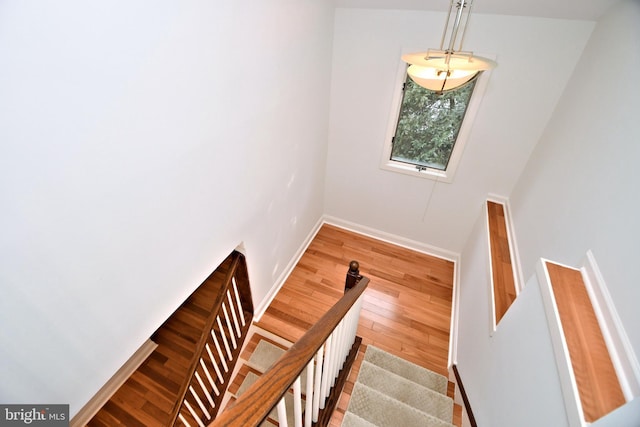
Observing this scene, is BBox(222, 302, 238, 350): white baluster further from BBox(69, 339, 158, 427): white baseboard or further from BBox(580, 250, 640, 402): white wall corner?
BBox(580, 250, 640, 402): white wall corner

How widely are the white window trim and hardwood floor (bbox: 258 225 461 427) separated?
1.13 m

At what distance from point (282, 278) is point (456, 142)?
8.06ft

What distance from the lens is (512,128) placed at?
2.46 meters

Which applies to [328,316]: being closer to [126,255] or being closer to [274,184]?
[126,255]

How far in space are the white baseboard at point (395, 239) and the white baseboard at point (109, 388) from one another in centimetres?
266

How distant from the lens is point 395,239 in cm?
368

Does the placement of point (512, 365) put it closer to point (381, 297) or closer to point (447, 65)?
point (447, 65)

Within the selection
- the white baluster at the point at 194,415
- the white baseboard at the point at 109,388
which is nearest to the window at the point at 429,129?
the white baluster at the point at 194,415

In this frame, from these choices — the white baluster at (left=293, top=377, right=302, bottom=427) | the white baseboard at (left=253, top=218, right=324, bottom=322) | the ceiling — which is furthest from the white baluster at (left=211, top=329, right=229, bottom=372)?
the ceiling

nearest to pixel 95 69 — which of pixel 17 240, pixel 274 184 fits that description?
pixel 17 240

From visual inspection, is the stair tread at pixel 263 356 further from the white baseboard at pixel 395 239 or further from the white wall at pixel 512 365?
the white baseboard at pixel 395 239

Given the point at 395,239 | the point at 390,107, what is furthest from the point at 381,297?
the point at 390,107

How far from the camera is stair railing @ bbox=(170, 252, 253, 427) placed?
2164 millimetres

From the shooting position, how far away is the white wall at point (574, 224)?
3.16 ft
